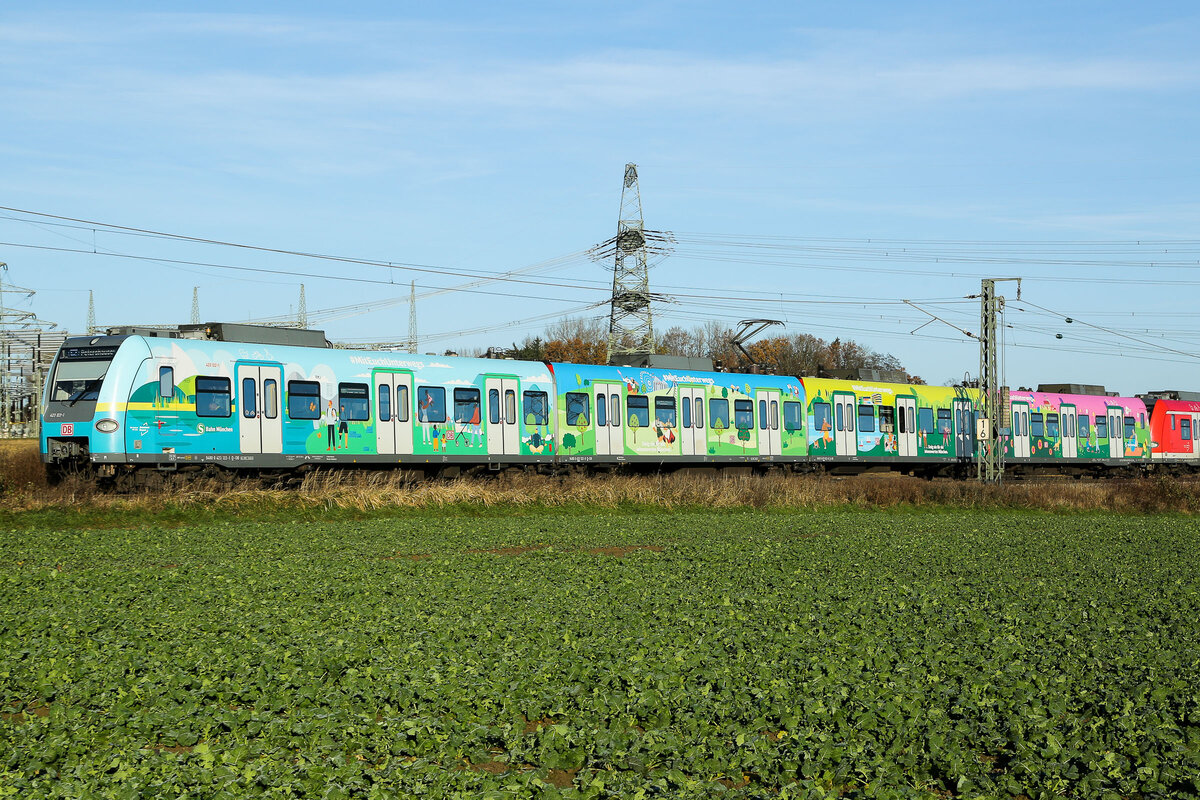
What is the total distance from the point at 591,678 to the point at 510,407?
19558 millimetres

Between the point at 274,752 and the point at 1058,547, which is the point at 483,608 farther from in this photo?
the point at 1058,547

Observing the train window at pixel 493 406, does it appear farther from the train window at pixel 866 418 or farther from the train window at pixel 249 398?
the train window at pixel 866 418

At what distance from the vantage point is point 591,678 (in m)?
8.06

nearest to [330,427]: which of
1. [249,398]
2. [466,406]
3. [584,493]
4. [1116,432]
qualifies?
[249,398]

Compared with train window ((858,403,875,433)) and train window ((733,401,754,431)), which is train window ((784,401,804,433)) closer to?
train window ((733,401,754,431))

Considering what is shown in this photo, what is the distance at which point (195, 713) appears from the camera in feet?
23.2

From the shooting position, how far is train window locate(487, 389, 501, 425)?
27000 millimetres

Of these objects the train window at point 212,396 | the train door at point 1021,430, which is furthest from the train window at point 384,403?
the train door at point 1021,430

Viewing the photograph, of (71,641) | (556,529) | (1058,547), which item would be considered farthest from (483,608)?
(1058,547)

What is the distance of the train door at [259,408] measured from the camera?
2289 cm

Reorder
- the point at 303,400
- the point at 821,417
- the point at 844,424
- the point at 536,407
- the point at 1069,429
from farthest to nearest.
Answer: the point at 1069,429 < the point at 844,424 < the point at 821,417 < the point at 536,407 < the point at 303,400

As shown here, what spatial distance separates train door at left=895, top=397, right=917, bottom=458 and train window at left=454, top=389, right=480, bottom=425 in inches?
667

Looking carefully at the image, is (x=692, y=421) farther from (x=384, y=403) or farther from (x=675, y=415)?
(x=384, y=403)

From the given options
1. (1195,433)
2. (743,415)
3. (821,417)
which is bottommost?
(1195,433)
